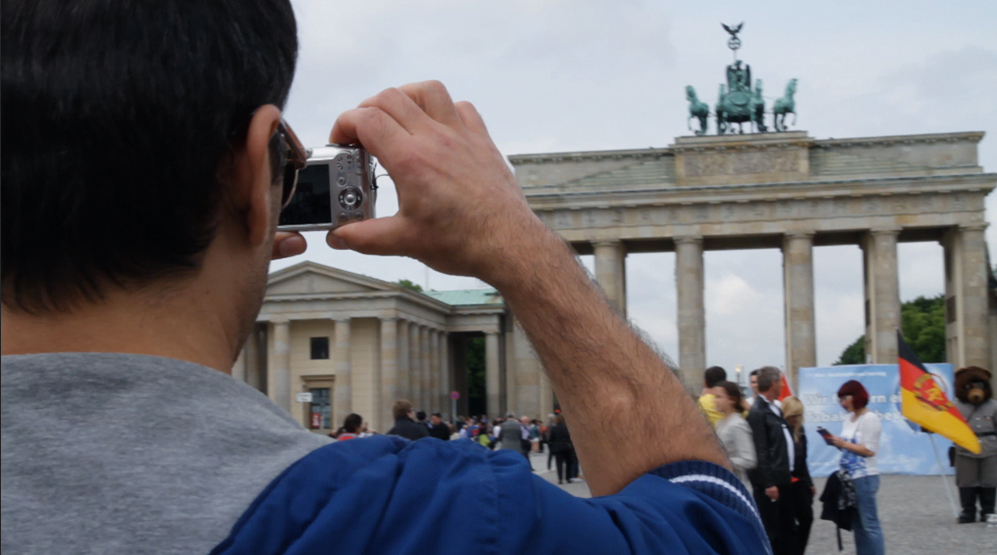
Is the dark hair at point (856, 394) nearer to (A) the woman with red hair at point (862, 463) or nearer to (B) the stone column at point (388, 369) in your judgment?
(A) the woman with red hair at point (862, 463)

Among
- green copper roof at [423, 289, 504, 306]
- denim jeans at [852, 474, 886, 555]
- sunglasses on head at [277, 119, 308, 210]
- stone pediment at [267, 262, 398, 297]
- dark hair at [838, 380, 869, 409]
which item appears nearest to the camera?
sunglasses on head at [277, 119, 308, 210]

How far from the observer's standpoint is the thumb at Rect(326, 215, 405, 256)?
4.98 feet

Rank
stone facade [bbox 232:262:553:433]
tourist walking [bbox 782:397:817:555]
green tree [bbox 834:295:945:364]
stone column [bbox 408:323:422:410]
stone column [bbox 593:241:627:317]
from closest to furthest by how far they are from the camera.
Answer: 1. tourist walking [bbox 782:397:817:555]
2. stone column [bbox 593:241:627:317]
3. stone facade [bbox 232:262:553:433]
4. stone column [bbox 408:323:422:410]
5. green tree [bbox 834:295:945:364]

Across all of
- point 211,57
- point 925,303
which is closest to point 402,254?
point 211,57

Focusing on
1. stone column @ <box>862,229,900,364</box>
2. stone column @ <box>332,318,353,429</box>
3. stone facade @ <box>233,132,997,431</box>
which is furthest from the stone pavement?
stone column @ <box>332,318,353,429</box>

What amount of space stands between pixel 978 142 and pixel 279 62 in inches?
2267

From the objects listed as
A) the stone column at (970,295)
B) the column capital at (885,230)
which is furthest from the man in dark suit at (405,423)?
the column capital at (885,230)

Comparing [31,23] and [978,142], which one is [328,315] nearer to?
[978,142]

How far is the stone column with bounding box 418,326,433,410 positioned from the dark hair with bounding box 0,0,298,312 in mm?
65268

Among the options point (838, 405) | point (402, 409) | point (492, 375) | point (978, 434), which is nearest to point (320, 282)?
point (492, 375)

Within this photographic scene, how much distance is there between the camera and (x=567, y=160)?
2274 inches

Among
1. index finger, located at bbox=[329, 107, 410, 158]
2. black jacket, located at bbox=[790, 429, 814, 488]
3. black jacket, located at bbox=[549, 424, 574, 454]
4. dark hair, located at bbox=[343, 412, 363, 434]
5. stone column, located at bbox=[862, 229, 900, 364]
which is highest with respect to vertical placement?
stone column, located at bbox=[862, 229, 900, 364]

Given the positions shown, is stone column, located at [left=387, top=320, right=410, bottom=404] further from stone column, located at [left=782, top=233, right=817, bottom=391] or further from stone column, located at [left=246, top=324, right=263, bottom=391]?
stone column, located at [left=782, top=233, right=817, bottom=391]

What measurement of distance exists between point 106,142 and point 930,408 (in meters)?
16.7
